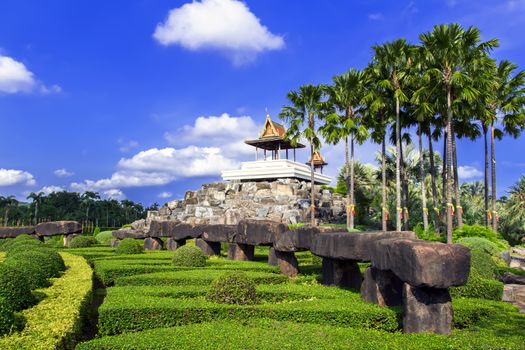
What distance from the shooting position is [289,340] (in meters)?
9.19

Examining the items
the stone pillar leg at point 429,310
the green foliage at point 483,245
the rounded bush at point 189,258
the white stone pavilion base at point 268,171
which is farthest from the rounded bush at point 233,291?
the white stone pavilion base at point 268,171

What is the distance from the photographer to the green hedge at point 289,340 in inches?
345

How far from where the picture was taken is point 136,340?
9445 mm

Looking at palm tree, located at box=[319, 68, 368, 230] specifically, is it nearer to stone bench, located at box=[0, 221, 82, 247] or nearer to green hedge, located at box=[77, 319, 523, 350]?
stone bench, located at box=[0, 221, 82, 247]

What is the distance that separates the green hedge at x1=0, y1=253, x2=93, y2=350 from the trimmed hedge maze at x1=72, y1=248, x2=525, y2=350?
2.09 feet

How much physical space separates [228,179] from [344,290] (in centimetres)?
4569

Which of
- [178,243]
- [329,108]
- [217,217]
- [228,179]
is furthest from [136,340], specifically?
[228,179]

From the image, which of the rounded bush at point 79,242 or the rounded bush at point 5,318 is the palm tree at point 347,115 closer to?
the rounded bush at point 79,242

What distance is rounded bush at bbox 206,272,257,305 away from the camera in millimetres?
12812

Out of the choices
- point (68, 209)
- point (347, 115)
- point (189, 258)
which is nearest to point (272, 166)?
point (347, 115)

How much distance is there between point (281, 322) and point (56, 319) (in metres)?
5.52

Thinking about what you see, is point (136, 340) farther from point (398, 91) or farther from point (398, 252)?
point (398, 91)

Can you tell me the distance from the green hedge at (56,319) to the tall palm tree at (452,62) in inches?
886

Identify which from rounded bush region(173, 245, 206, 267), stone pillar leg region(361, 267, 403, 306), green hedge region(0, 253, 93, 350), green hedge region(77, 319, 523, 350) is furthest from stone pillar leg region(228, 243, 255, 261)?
green hedge region(77, 319, 523, 350)
